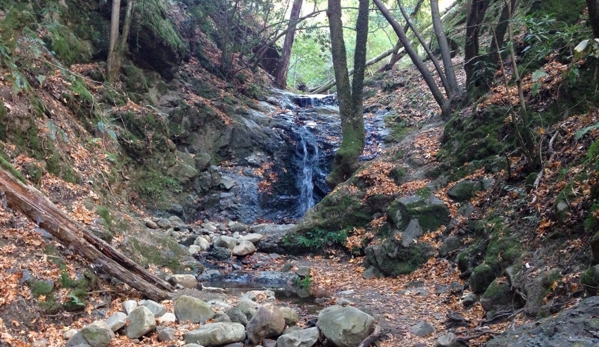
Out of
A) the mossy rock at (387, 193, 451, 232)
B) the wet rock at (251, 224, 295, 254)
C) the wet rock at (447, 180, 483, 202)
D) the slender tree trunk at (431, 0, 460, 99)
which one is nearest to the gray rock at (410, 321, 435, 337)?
the mossy rock at (387, 193, 451, 232)

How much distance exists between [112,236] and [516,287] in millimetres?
5279

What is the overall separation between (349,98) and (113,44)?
6374 mm

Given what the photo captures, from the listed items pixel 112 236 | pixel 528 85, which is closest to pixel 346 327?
pixel 112 236

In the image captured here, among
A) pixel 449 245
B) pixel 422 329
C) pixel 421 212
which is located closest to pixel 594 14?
pixel 422 329

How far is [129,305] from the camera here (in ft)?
16.5

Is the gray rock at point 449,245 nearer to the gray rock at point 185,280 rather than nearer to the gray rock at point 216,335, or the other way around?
the gray rock at point 216,335

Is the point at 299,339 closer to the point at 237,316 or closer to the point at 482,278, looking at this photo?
the point at 237,316

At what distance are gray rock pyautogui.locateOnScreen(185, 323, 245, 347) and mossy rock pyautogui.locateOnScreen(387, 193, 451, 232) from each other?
3.98 m

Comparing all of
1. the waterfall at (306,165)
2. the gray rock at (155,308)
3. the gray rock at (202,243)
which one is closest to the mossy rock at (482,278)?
the gray rock at (155,308)

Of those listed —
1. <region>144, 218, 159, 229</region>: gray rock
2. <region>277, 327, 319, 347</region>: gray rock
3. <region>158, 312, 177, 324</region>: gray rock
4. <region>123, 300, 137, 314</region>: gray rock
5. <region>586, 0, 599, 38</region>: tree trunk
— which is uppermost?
<region>586, 0, 599, 38</region>: tree trunk

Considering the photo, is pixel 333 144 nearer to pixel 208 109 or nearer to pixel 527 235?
pixel 208 109

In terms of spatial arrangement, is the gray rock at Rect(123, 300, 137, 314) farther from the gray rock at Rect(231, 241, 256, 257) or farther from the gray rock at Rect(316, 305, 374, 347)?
the gray rock at Rect(231, 241, 256, 257)

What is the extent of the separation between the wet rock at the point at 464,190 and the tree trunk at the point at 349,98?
3.50 m

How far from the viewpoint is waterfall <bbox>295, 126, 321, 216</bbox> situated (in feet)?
44.7
